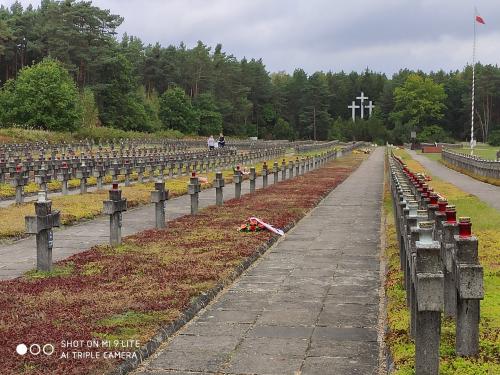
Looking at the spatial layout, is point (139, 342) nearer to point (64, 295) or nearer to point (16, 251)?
point (64, 295)

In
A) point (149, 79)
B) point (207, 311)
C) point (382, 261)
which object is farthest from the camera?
point (149, 79)

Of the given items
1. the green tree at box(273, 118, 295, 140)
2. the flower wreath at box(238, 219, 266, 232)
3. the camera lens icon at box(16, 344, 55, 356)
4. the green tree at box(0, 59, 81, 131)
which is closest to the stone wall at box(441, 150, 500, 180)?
the flower wreath at box(238, 219, 266, 232)

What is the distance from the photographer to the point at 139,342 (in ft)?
21.2

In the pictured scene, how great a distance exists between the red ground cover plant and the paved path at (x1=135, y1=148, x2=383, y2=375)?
15.3 inches

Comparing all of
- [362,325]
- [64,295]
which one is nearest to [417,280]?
[362,325]

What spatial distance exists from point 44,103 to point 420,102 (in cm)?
8570

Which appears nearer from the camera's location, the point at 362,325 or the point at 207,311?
the point at 362,325

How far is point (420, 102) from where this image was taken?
14162cm

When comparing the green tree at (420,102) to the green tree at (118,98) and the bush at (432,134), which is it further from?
the green tree at (118,98)

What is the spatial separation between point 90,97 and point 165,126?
2844cm

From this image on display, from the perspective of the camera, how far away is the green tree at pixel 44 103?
79.3 metres

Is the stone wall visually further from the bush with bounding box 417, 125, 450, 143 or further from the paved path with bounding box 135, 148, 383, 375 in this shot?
the bush with bounding box 417, 125, 450, 143

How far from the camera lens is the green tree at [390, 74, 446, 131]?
142125 millimetres

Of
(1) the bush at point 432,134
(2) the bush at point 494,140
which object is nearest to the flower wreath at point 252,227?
(2) the bush at point 494,140
